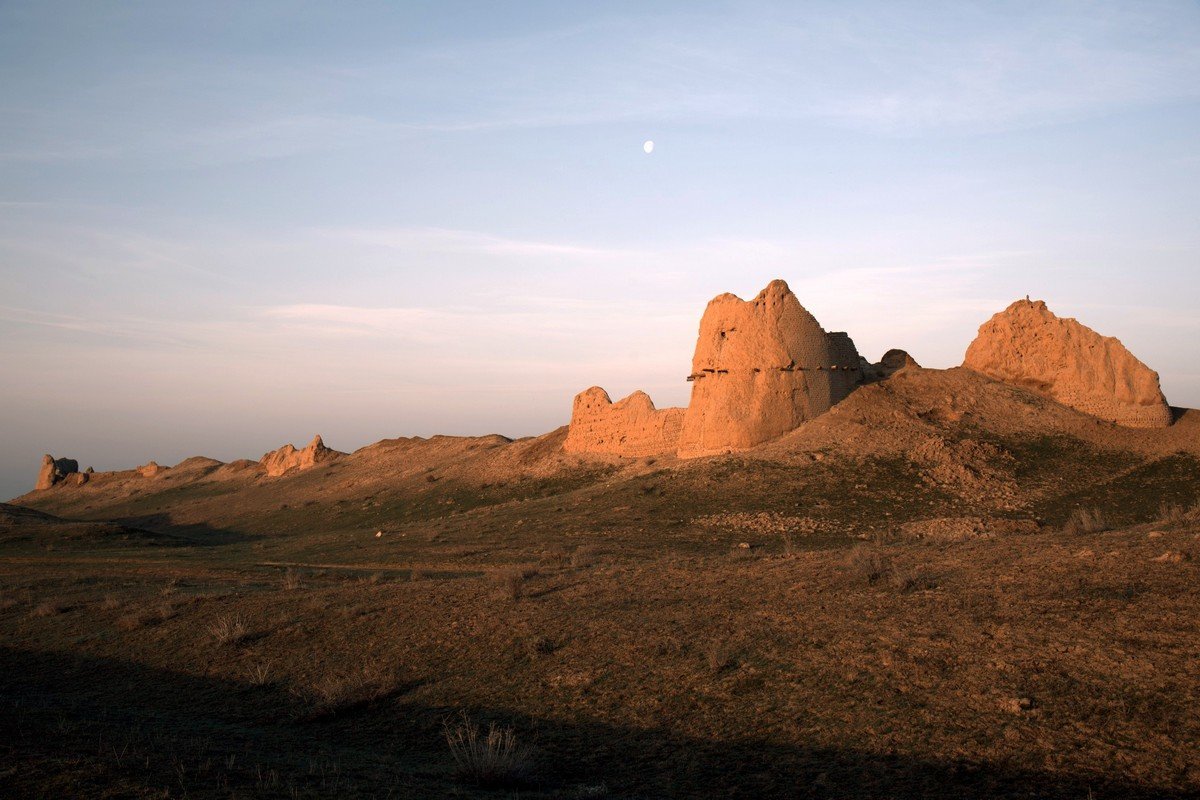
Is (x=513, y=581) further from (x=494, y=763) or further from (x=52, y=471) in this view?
(x=52, y=471)

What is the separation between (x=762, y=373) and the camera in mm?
31453

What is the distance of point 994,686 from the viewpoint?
759cm

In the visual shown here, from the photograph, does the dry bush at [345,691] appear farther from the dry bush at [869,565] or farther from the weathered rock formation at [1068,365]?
the weathered rock formation at [1068,365]

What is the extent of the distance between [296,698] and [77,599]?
28.4 feet

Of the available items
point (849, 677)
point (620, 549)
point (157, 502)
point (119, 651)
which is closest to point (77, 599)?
point (119, 651)

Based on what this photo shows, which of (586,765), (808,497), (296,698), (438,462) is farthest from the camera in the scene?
(438,462)

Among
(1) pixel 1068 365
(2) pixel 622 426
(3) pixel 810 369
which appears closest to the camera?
(3) pixel 810 369

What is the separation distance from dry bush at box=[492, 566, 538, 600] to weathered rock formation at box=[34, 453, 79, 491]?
85.9 m

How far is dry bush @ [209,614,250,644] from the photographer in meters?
11.9

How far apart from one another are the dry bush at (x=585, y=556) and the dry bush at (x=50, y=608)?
8938 mm

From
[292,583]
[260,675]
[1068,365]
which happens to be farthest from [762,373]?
[260,675]

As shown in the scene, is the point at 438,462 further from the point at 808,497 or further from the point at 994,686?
the point at 994,686

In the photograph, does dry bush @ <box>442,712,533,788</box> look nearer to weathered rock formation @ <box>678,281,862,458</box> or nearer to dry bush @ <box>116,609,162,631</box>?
dry bush @ <box>116,609,162,631</box>

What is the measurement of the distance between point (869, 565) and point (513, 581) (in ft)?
17.2
